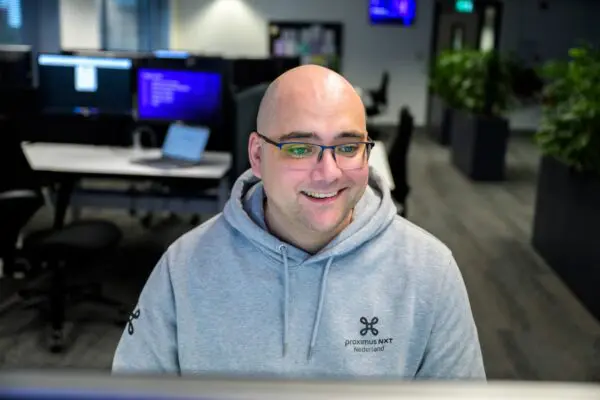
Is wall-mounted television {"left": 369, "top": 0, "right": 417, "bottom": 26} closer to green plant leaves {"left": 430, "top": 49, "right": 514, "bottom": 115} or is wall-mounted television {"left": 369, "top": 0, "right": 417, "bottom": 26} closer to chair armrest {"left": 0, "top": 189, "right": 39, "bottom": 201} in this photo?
green plant leaves {"left": 430, "top": 49, "right": 514, "bottom": 115}

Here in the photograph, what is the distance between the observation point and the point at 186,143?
146 inches

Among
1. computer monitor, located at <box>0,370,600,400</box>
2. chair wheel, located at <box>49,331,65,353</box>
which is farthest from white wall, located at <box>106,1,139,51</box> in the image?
computer monitor, located at <box>0,370,600,400</box>

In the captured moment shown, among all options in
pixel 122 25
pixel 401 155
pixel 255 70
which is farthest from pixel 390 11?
pixel 401 155

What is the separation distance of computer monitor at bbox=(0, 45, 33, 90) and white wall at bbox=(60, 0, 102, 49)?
2247mm

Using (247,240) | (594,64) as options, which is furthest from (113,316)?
(594,64)

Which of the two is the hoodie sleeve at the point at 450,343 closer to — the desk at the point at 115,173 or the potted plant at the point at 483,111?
the desk at the point at 115,173

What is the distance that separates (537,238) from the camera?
4797 millimetres

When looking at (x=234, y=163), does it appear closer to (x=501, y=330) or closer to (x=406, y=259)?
(x=406, y=259)

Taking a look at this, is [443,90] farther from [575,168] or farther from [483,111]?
[575,168]

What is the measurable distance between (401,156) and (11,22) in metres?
4.76

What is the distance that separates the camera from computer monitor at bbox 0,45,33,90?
15.8ft

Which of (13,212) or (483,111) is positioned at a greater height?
(483,111)

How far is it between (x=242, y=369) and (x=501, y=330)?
263 cm

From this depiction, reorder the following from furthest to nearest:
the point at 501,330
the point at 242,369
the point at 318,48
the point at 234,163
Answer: the point at 318,48, the point at 501,330, the point at 234,163, the point at 242,369
